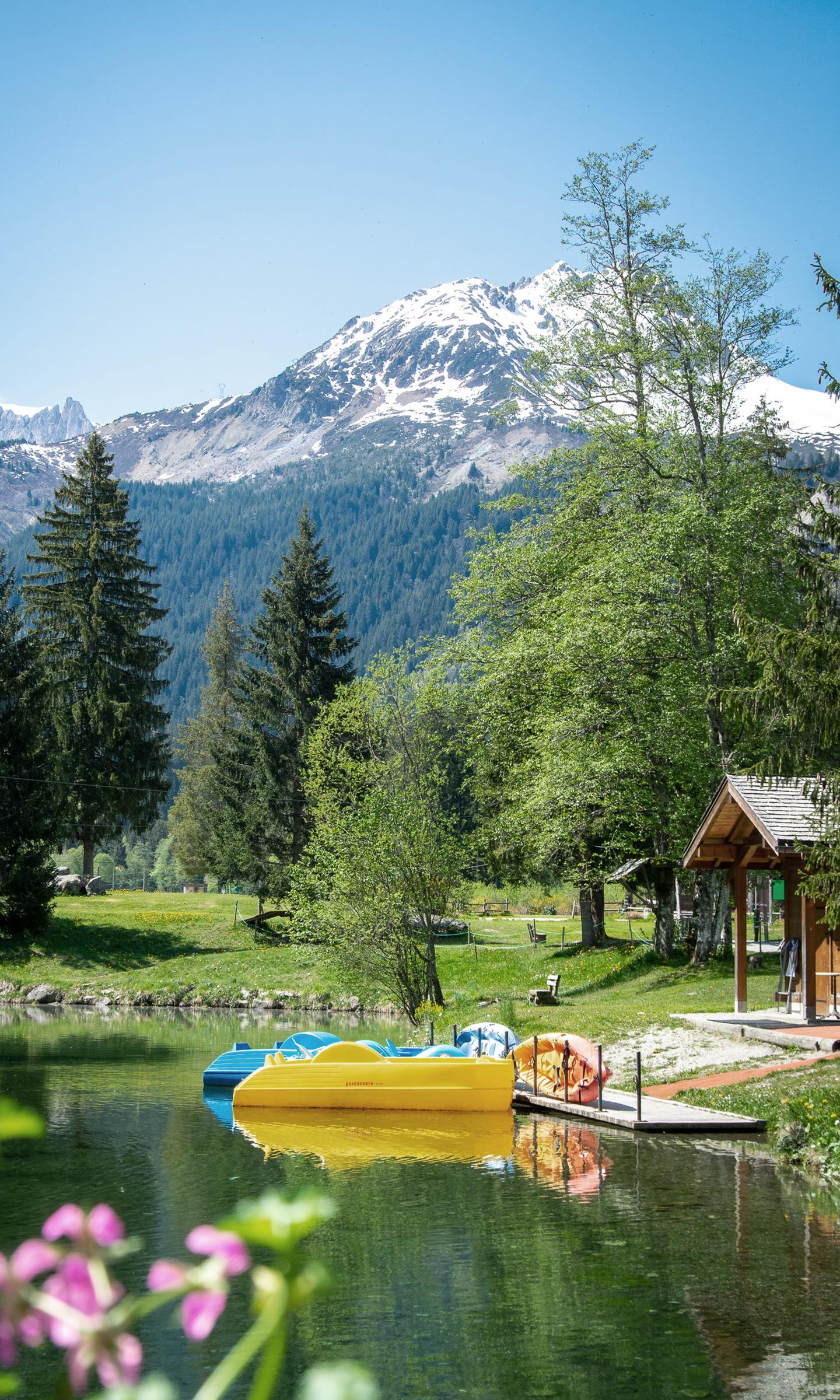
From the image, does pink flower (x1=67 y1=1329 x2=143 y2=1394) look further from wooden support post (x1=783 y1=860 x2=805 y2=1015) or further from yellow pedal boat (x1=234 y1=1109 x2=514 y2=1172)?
wooden support post (x1=783 y1=860 x2=805 y2=1015)

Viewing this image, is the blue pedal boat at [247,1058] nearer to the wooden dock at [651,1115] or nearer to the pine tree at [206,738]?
the wooden dock at [651,1115]

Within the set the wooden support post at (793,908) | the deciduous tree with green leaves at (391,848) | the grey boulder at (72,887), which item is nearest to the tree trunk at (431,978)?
the deciduous tree with green leaves at (391,848)

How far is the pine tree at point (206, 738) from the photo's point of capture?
79.1 m

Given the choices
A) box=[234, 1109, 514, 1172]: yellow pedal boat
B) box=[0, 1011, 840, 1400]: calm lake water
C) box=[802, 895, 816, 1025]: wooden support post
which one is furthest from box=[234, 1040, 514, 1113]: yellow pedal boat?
box=[802, 895, 816, 1025]: wooden support post

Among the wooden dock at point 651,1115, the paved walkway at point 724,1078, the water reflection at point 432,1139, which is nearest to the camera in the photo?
the water reflection at point 432,1139

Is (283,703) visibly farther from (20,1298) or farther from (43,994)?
(20,1298)

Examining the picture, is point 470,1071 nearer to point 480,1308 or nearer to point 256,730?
point 480,1308

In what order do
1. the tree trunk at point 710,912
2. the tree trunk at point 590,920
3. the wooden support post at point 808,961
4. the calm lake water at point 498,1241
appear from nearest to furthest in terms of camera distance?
the calm lake water at point 498,1241, the wooden support post at point 808,961, the tree trunk at point 710,912, the tree trunk at point 590,920

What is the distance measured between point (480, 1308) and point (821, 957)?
17777 mm

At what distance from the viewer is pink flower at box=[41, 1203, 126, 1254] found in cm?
110

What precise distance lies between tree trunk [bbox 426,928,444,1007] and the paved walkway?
10.7m

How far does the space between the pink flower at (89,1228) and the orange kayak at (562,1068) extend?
19.8 metres

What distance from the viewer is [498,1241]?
12492mm

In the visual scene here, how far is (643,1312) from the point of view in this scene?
10.1 m
